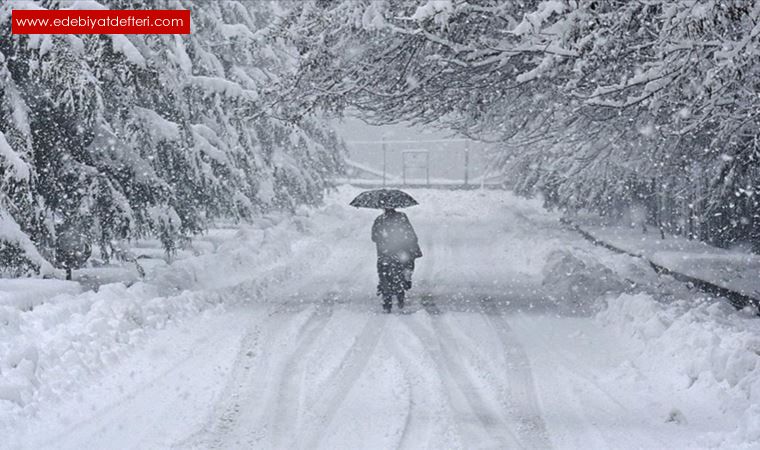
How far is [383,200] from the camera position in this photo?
12.6 metres

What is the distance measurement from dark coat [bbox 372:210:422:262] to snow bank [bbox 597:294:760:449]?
320 cm

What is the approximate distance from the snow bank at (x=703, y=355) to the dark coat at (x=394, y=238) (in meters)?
3.20

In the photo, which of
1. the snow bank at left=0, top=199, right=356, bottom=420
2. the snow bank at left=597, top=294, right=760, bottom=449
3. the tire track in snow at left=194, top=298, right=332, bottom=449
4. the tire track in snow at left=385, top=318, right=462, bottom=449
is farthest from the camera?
the snow bank at left=0, top=199, right=356, bottom=420

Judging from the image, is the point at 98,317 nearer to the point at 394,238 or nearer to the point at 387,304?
the point at 387,304

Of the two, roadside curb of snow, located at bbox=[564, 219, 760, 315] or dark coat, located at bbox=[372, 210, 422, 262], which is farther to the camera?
dark coat, located at bbox=[372, 210, 422, 262]

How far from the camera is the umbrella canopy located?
12547 mm

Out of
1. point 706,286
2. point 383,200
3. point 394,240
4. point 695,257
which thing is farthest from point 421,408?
point 695,257

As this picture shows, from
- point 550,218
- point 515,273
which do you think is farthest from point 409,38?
point 550,218

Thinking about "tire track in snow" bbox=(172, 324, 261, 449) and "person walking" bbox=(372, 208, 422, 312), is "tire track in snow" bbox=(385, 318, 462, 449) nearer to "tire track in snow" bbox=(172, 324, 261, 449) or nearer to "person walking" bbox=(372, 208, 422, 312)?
"tire track in snow" bbox=(172, 324, 261, 449)

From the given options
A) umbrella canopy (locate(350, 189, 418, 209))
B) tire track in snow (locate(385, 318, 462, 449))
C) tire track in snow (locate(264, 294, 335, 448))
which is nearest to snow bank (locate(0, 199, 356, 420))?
tire track in snow (locate(264, 294, 335, 448))

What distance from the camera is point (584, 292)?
13312mm

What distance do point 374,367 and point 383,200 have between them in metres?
4.46

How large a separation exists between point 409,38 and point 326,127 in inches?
728

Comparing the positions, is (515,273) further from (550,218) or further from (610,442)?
(550,218)
